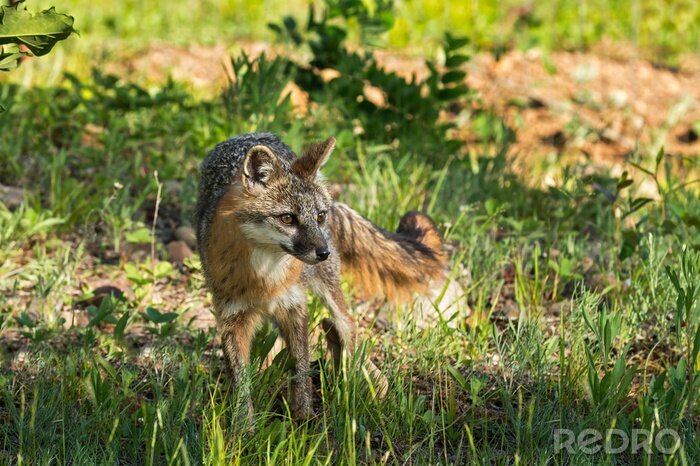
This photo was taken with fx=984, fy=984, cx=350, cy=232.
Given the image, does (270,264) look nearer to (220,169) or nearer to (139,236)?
(220,169)

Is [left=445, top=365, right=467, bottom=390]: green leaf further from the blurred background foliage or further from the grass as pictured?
the blurred background foliage

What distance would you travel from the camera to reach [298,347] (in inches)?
164

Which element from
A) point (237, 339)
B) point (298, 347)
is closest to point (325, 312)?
point (298, 347)

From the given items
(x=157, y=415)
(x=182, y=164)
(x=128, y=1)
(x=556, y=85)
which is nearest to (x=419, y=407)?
(x=157, y=415)

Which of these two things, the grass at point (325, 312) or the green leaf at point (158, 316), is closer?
the grass at point (325, 312)

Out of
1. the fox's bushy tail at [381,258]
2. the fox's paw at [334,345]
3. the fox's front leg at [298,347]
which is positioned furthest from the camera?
the fox's bushy tail at [381,258]

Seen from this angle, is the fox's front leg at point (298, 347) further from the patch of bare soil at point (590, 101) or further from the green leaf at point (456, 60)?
the patch of bare soil at point (590, 101)

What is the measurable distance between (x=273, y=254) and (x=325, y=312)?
892mm

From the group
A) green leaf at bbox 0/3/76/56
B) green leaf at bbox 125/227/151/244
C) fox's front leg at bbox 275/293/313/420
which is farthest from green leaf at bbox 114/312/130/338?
green leaf at bbox 0/3/76/56

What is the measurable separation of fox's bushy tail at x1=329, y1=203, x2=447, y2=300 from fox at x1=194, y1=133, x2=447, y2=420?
31 mm

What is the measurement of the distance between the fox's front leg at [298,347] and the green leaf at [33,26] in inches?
56.8

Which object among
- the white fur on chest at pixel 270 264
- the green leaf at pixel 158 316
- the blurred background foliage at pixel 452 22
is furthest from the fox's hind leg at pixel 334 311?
the blurred background foliage at pixel 452 22

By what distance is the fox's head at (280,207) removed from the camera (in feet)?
12.8

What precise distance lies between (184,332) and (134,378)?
0.87 metres
